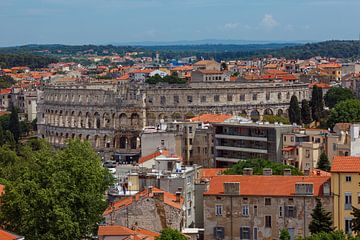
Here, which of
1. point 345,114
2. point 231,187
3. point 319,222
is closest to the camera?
point 319,222

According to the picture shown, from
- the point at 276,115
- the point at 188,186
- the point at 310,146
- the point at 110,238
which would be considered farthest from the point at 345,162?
the point at 276,115

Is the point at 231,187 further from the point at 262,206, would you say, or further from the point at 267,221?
the point at 267,221

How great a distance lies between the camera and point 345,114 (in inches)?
3851

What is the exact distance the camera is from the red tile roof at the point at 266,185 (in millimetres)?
48062

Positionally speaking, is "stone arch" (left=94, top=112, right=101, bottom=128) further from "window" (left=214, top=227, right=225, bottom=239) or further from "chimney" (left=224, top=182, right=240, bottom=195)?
"chimney" (left=224, top=182, right=240, bottom=195)

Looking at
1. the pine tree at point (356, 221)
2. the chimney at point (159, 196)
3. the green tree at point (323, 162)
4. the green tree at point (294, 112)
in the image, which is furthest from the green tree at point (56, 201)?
the green tree at point (294, 112)

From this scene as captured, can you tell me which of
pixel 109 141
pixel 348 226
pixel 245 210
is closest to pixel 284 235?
pixel 245 210

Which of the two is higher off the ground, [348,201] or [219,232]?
[348,201]

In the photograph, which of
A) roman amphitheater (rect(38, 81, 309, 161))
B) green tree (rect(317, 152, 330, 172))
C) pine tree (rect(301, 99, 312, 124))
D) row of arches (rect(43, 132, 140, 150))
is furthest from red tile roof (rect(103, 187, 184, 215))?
roman amphitheater (rect(38, 81, 309, 161))

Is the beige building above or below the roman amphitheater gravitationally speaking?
above

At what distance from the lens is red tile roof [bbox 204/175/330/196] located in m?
48.1

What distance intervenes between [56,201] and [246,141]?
3597cm

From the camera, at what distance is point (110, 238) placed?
42938 millimetres

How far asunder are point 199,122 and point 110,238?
4686cm
